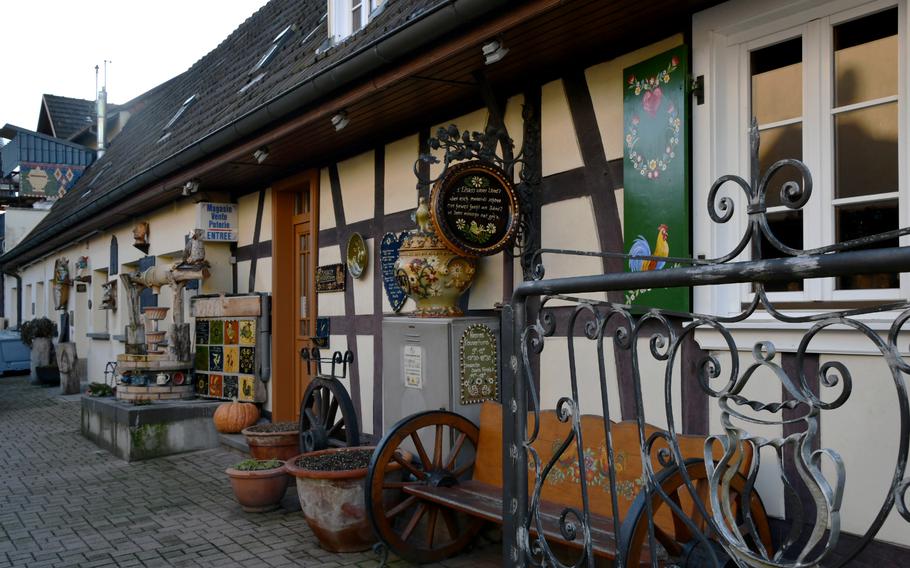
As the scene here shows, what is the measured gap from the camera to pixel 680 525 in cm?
310

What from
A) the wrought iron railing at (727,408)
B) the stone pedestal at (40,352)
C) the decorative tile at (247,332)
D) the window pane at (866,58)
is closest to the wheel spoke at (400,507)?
the wrought iron railing at (727,408)

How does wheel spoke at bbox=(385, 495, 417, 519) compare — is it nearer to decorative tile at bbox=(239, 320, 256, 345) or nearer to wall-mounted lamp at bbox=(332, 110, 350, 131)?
wall-mounted lamp at bbox=(332, 110, 350, 131)

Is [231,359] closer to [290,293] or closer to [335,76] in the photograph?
[290,293]

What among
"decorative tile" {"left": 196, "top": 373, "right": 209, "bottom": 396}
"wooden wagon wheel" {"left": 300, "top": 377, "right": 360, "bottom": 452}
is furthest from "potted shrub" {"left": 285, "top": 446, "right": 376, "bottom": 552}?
"decorative tile" {"left": 196, "top": 373, "right": 209, "bottom": 396}

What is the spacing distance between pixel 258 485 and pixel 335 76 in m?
2.81

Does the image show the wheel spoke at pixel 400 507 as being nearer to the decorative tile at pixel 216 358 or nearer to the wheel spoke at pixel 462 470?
the wheel spoke at pixel 462 470

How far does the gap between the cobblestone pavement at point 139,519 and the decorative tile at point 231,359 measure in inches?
33.3

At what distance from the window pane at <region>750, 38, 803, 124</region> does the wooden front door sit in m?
5.05

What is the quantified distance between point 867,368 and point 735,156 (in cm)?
112

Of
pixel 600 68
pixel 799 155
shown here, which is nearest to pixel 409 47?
pixel 600 68

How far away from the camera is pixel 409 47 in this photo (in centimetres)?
450

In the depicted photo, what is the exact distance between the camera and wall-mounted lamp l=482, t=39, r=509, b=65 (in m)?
4.16

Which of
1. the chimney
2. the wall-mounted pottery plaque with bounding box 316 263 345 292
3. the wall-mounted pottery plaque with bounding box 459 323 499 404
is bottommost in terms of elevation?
the wall-mounted pottery plaque with bounding box 459 323 499 404

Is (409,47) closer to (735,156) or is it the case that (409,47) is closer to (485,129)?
(485,129)
